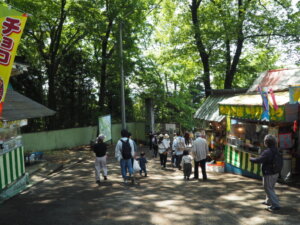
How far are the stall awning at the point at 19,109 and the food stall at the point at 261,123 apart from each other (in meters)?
7.48

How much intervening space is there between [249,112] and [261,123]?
738mm

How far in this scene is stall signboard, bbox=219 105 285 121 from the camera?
9.43m

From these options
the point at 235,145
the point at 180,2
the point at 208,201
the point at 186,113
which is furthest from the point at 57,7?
the point at 208,201

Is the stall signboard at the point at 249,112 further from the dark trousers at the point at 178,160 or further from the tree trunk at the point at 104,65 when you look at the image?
the tree trunk at the point at 104,65

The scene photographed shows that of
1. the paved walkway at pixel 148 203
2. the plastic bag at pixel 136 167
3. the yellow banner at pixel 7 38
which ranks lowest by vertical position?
the paved walkway at pixel 148 203

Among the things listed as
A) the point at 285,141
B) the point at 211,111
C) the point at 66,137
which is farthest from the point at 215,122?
the point at 66,137

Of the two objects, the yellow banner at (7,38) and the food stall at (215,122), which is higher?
the yellow banner at (7,38)

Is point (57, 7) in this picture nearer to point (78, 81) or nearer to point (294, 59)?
point (78, 81)

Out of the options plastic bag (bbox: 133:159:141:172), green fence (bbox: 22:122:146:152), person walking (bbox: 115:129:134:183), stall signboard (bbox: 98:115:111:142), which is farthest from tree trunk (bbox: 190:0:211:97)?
person walking (bbox: 115:129:134:183)

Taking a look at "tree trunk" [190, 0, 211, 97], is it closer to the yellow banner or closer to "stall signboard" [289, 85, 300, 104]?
"stall signboard" [289, 85, 300, 104]

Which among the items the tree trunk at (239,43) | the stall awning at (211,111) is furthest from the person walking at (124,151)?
the tree trunk at (239,43)

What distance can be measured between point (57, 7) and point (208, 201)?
18887 millimetres

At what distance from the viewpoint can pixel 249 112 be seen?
437 inches

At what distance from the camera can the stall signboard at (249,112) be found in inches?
371
